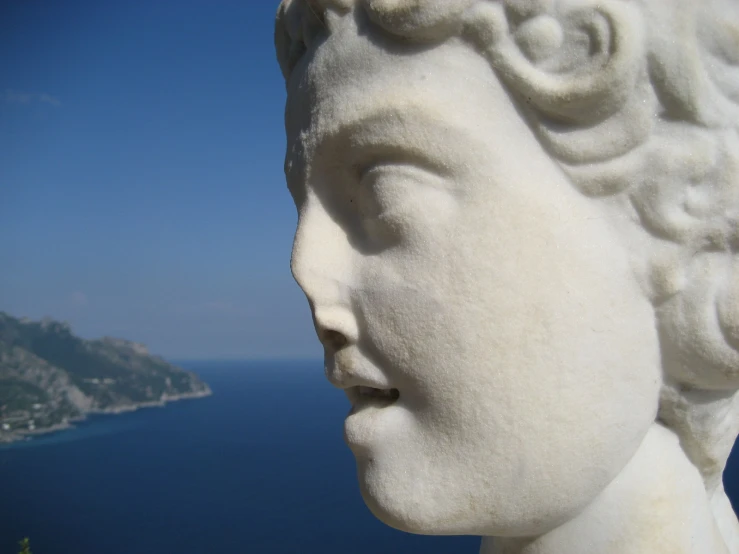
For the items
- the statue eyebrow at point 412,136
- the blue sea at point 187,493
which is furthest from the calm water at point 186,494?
the statue eyebrow at point 412,136

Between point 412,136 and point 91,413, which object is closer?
point 412,136

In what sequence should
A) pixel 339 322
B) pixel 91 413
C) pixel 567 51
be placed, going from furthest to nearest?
pixel 91 413
pixel 339 322
pixel 567 51

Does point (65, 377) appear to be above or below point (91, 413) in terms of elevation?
above

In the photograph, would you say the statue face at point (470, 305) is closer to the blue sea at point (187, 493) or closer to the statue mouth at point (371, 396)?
the statue mouth at point (371, 396)

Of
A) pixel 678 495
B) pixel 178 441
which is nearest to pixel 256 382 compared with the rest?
pixel 178 441

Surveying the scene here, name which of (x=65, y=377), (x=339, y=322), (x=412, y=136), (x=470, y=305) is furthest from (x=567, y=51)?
(x=65, y=377)

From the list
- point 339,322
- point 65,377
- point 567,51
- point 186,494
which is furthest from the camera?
point 65,377

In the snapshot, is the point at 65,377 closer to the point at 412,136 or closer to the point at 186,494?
the point at 186,494
